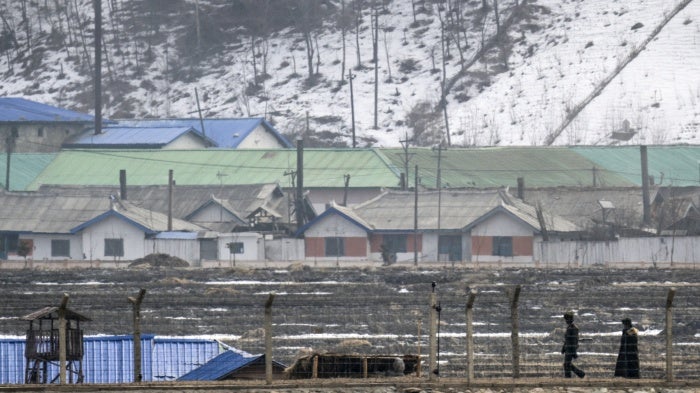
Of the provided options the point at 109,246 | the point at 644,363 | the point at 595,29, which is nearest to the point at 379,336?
the point at 644,363

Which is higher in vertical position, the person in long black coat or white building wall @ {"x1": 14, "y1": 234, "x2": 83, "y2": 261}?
white building wall @ {"x1": 14, "y1": 234, "x2": 83, "y2": 261}

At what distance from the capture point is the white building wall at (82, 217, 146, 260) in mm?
64375

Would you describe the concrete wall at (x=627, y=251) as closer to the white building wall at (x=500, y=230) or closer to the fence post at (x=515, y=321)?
the white building wall at (x=500, y=230)

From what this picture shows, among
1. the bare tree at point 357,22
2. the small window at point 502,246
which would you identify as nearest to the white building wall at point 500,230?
the small window at point 502,246

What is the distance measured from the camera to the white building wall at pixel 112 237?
64.4m

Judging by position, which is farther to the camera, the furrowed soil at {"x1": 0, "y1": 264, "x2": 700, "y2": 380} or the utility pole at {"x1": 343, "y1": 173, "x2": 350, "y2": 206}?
the utility pole at {"x1": 343, "y1": 173, "x2": 350, "y2": 206}

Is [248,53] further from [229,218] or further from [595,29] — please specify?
[229,218]

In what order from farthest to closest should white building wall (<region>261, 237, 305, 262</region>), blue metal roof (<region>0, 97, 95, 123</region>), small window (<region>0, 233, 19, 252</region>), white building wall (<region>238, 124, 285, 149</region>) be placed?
blue metal roof (<region>0, 97, 95, 123</region>)
white building wall (<region>238, 124, 285, 149</region>)
small window (<region>0, 233, 19, 252</region>)
white building wall (<region>261, 237, 305, 262</region>)

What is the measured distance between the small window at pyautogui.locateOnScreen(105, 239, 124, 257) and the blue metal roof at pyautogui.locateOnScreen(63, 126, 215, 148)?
23.7 meters

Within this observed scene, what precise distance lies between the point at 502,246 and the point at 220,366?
4391 centimetres

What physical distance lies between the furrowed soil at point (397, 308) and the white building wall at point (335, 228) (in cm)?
967

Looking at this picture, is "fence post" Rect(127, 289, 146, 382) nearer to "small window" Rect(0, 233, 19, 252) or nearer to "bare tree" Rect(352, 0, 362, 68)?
"small window" Rect(0, 233, 19, 252)

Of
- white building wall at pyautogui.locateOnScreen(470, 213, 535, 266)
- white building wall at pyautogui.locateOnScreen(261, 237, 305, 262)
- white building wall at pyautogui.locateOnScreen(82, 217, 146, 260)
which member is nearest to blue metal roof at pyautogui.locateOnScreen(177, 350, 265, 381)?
white building wall at pyautogui.locateOnScreen(470, 213, 535, 266)

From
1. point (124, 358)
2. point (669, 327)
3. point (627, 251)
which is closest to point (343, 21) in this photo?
point (627, 251)
